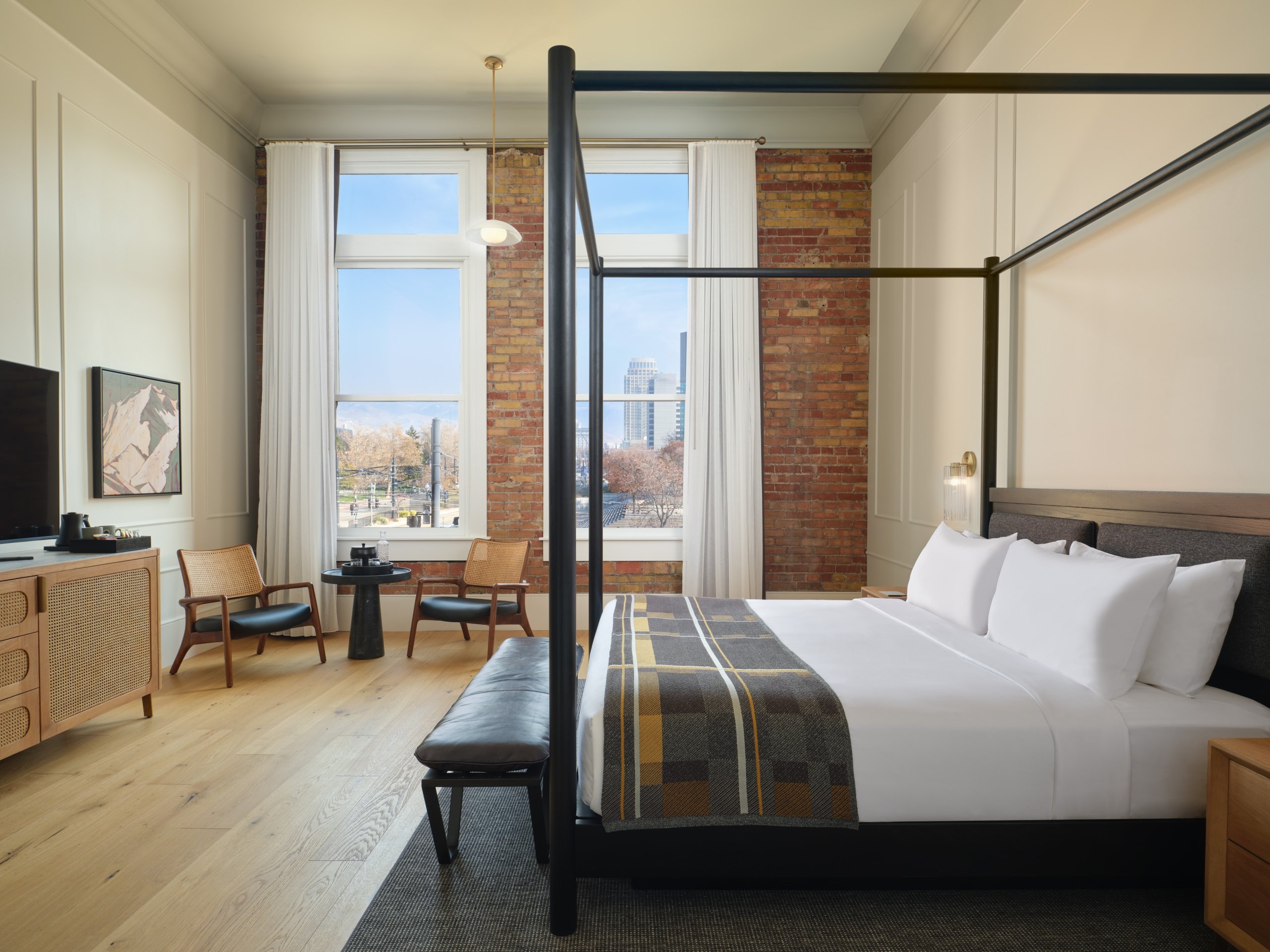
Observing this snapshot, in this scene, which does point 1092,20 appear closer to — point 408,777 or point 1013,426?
point 1013,426

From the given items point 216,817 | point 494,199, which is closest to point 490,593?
point 216,817

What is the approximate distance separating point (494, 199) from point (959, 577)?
434 centimetres

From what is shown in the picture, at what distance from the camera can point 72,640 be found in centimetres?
313

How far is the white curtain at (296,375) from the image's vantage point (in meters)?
5.45

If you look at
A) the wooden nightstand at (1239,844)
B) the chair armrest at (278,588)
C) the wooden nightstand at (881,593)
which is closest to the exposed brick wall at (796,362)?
the wooden nightstand at (881,593)

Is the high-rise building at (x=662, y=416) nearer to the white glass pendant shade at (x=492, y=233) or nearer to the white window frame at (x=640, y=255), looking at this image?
the white window frame at (x=640, y=255)

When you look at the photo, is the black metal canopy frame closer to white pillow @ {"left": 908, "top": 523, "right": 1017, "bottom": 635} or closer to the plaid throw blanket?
the plaid throw blanket

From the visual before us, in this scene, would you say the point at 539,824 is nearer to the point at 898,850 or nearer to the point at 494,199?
the point at 898,850

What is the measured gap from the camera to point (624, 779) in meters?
1.92

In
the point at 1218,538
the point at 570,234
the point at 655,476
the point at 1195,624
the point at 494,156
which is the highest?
the point at 494,156

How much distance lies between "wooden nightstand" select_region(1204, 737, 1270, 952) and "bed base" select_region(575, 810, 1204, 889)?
0.15 meters

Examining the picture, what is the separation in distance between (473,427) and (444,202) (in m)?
1.78

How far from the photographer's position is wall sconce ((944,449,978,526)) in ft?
12.6

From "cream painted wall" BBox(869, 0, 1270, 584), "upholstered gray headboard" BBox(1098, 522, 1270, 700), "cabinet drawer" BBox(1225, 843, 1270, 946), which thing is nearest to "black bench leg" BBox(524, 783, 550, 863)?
"cabinet drawer" BBox(1225, 843, 1270, 946)
